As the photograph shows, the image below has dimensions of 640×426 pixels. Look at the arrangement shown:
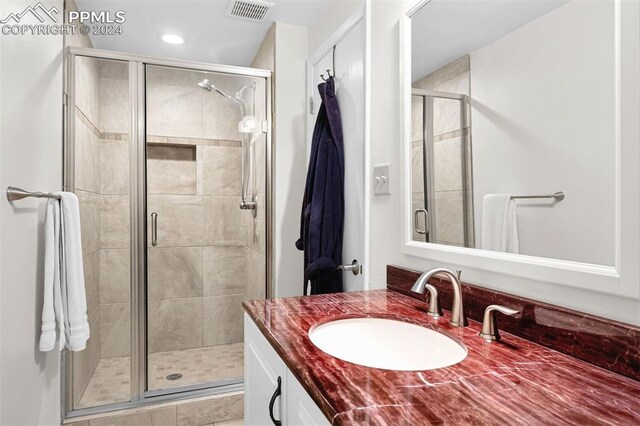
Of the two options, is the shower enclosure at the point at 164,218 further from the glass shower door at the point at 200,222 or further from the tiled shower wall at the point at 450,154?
the tiled shower wall at the point at 450,154

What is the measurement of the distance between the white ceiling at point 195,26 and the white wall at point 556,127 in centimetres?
145

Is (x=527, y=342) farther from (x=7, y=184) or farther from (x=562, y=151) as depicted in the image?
(x=7, y=184)

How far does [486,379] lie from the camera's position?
664 millimetres

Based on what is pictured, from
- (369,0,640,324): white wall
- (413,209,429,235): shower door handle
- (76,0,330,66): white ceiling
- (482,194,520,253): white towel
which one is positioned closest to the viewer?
(482,194,520,253): white towel

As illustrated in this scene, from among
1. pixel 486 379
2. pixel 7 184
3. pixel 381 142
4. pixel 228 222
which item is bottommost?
pixel 486 379

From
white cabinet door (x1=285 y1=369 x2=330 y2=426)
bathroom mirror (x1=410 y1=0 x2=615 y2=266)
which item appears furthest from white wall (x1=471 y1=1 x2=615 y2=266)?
white cabinet door (x1=285 y1=369 x2=330 y2=426)

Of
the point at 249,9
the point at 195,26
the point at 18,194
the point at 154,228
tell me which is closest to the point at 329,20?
the point at 249,9

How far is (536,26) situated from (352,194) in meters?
1.05

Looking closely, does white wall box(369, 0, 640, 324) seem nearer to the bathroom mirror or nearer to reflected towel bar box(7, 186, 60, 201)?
the bathroom mirror

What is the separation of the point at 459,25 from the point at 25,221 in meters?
1.53

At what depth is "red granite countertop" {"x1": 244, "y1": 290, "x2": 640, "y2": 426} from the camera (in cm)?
55

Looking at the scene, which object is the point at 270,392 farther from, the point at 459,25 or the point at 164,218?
the point at 164,218

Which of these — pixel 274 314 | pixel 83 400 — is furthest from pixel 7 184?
pixel 83 400

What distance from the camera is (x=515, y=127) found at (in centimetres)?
96
